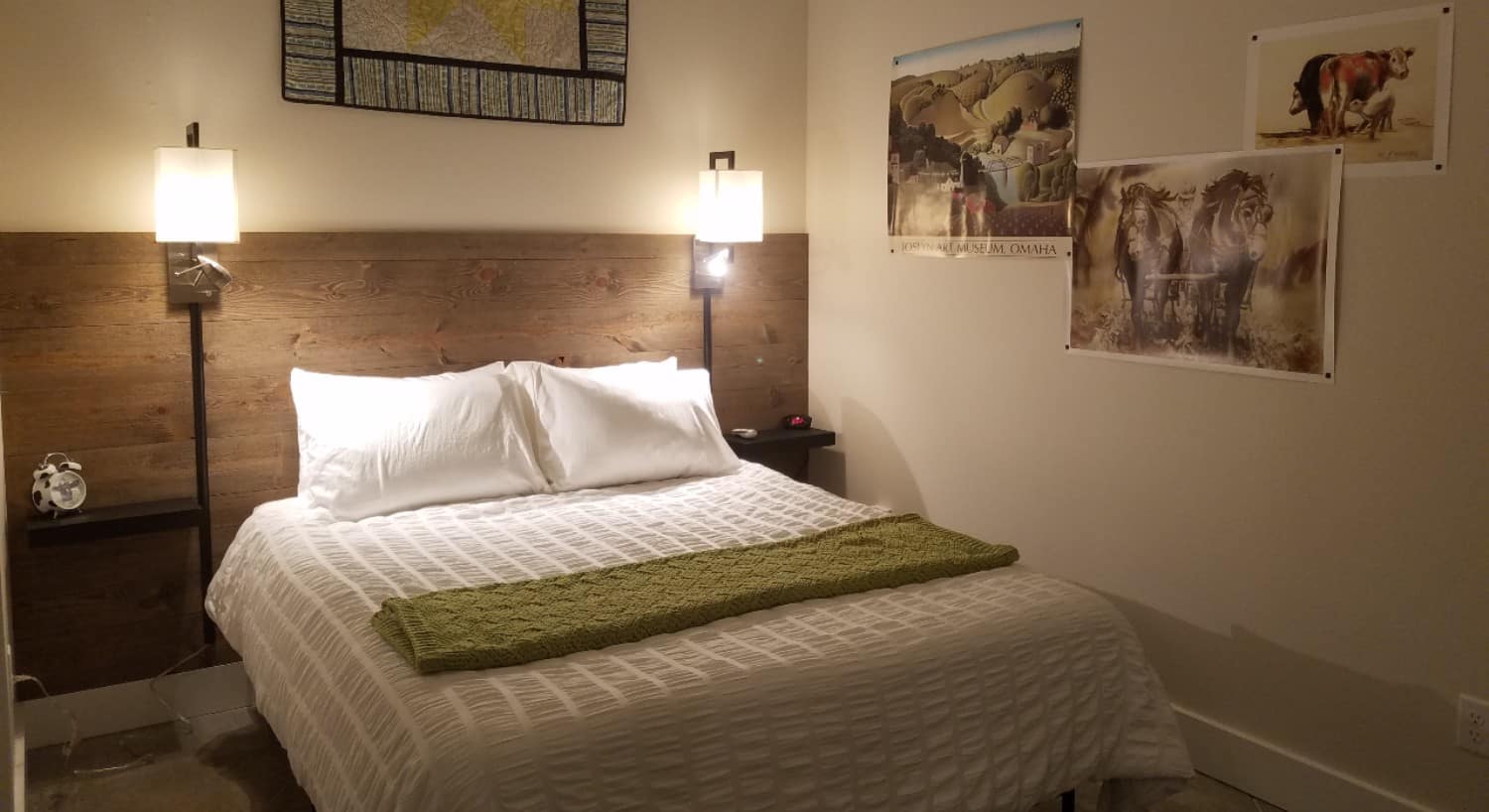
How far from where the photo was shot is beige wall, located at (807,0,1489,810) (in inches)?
98.6

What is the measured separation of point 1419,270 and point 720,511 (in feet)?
5.69

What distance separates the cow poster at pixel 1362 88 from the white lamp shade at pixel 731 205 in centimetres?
162

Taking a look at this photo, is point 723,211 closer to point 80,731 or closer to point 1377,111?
point 1377,111

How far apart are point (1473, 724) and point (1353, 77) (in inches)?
54.6

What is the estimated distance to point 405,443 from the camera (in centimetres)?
323

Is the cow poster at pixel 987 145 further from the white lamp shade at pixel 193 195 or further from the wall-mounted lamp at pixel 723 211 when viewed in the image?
the white lamp shade at pixel 193 195

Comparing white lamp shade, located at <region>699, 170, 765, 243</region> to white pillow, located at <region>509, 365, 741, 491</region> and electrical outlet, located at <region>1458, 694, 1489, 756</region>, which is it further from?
electrical outlet, located at <region>1458, 694, 1489, 756</region>

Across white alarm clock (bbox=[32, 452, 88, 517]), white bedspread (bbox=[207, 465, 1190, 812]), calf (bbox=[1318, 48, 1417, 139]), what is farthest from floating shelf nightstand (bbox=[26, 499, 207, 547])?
calf (bbox=[1318, 48, 1417, 139])

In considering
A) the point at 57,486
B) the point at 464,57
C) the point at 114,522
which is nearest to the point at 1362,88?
the point at 464,57

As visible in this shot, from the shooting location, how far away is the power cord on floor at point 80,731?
3035mm

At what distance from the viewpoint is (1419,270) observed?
2527 mm

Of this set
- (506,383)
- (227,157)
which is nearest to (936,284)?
(506,383)

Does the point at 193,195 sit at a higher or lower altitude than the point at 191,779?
higher

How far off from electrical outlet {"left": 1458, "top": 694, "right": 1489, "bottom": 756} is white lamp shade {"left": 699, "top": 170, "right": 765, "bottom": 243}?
7.86ft
